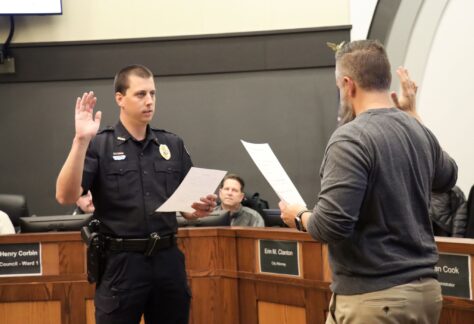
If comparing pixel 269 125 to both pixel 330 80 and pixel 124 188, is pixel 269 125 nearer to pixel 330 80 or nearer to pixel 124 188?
pixel 330 80

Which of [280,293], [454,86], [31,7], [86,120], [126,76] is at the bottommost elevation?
[280,293]

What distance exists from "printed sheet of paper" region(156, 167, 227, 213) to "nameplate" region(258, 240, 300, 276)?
0.80 metres

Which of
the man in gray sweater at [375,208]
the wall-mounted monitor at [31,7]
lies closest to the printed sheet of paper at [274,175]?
the man in gray sweater at [375,208]

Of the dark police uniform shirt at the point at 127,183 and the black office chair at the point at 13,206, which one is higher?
the dark police uniform shirt at the point at 127,183

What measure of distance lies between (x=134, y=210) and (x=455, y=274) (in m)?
1.34

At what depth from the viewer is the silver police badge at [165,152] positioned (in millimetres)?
3260

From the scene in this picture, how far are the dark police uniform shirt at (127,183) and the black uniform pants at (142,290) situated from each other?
0.38 feet

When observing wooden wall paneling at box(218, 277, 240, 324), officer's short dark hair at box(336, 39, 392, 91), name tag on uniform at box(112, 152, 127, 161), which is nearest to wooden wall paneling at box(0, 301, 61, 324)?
wooden wall paneling at box(218, 277, 240, 324)

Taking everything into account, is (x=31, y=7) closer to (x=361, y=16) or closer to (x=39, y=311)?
(x=361, y=16)

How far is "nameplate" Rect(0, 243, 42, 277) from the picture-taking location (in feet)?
13.8

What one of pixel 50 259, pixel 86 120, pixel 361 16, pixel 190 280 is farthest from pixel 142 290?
pixel 361 16

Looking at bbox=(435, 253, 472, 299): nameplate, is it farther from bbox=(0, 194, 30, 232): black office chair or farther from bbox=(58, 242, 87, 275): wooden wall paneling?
bbox=(0, 194, 30, 232): black office chair

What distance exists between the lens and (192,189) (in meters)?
3.09

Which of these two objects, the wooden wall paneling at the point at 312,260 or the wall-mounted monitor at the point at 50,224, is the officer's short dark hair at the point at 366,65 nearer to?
the wooden wall paneling at the point at 312,260
